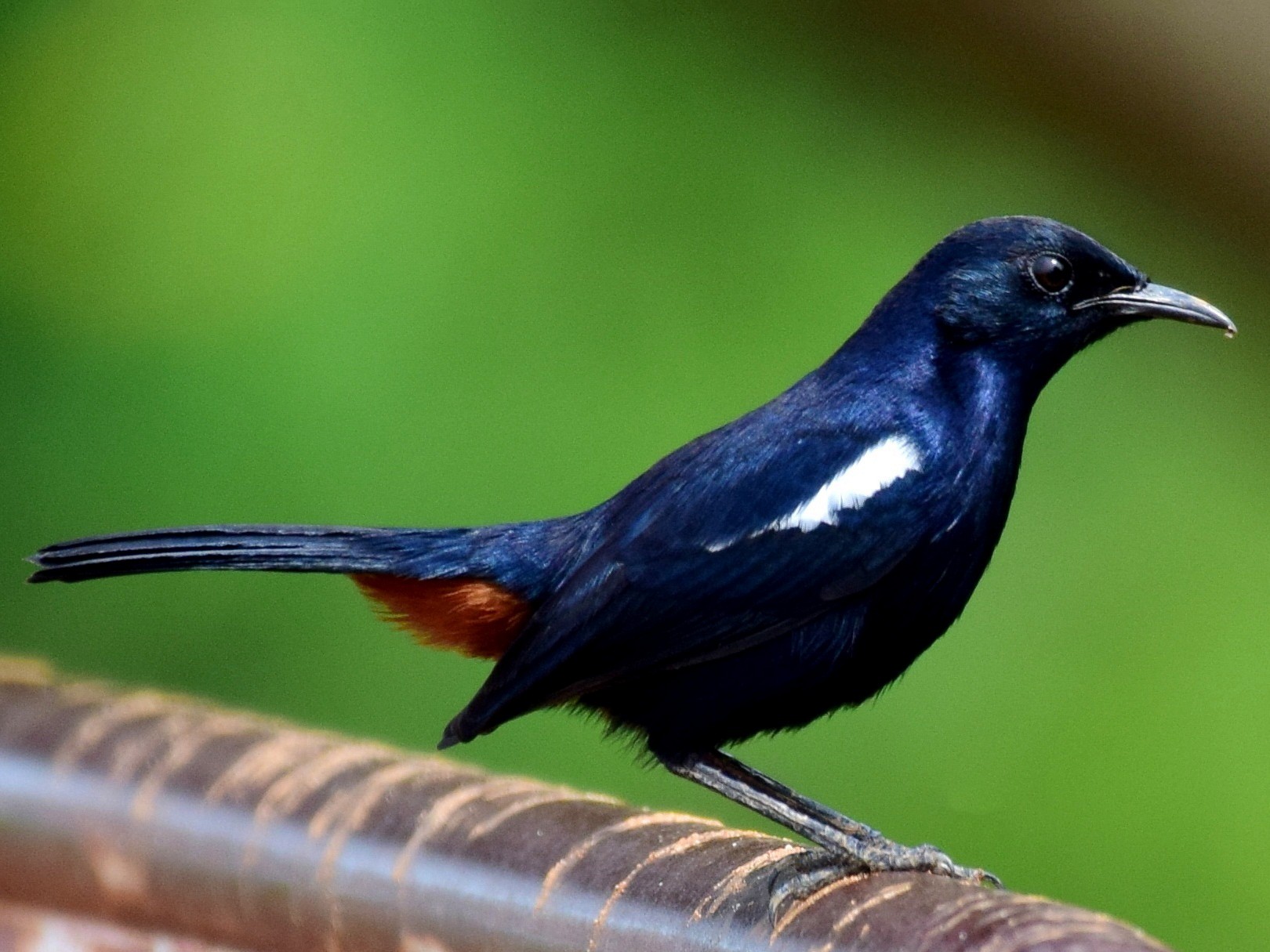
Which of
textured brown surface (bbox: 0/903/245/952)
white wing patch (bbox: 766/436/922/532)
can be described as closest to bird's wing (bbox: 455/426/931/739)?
white wing patch (bbox: 766/436/922/532)

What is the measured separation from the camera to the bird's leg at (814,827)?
1.98 meters

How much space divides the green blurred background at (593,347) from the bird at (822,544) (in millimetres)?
1248

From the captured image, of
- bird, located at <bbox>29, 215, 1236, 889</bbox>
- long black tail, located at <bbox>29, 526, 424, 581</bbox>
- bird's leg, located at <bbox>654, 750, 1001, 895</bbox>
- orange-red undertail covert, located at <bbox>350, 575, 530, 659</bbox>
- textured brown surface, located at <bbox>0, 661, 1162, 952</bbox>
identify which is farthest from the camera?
orange-red undertail covert, located at <bbox>350, 575, 530, 659</bbox>

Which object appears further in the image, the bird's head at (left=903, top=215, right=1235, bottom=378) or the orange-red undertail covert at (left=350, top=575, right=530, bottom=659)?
the orange-red undertail covert at (left=350, top=575, right=530, bottom=659)

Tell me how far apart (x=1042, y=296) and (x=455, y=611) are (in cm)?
89

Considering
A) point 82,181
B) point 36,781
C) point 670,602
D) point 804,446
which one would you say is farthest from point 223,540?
point 82,181

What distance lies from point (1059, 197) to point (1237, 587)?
989mm

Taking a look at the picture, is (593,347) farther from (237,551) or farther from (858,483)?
(858,483)

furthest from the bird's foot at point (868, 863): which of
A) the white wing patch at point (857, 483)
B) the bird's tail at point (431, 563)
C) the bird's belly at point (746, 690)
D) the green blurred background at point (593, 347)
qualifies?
the green blurred background at point (593, 347)

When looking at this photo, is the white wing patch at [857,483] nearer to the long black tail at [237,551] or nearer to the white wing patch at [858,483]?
the white wing patch at [858,483]

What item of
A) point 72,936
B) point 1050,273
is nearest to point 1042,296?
point 1050,273

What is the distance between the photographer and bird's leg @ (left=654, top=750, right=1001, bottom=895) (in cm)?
198

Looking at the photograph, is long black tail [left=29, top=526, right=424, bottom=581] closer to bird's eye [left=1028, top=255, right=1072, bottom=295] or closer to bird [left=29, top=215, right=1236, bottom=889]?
bird [left=29, top=215, right=1236, bottom=889]

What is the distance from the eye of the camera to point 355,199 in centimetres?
425
